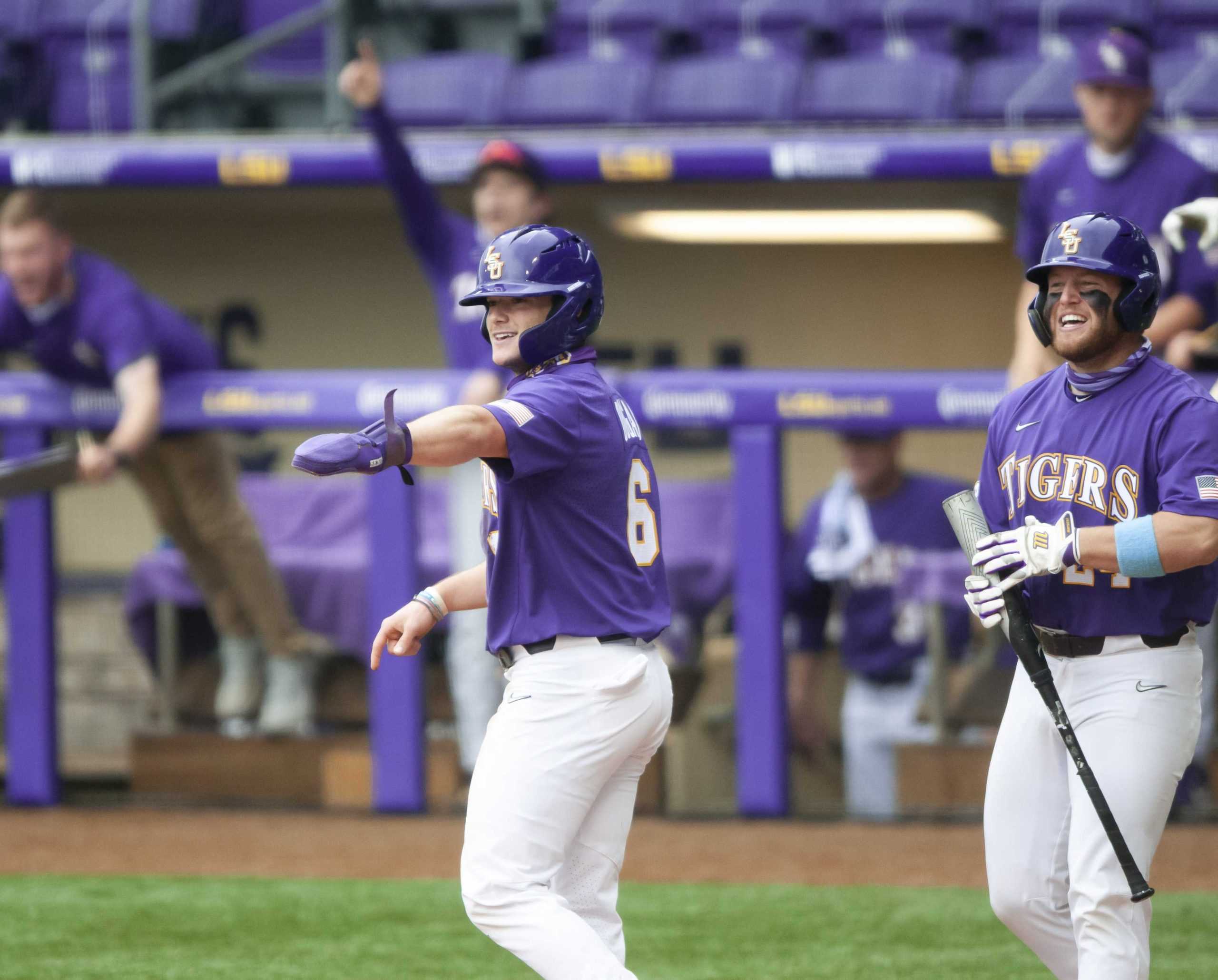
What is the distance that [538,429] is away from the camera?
296 cm

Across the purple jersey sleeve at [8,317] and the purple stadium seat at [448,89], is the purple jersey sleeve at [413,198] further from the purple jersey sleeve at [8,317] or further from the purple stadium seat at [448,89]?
the purple stadium seat at [448,89]

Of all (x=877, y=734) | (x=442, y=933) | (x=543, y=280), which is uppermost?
(x=543, y=280)

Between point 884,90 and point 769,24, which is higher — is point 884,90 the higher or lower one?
the lower one

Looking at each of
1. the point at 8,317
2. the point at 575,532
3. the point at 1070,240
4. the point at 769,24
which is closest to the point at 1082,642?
the point at 1070,240

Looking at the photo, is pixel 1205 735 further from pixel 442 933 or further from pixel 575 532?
pixel 575 532

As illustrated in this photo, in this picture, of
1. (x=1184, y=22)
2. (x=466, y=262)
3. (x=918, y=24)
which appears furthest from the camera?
(x=918, y=24)

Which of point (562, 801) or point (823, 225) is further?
point (823, 225)

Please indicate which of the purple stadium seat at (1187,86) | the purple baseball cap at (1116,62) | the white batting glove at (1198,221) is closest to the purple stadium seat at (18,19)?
the purple stadium seat at (1187,86)

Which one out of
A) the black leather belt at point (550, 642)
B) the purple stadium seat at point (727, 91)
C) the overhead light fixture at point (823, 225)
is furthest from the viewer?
the overhead light fixture at point (823, 225)

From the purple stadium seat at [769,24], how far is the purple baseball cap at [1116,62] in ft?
12.3

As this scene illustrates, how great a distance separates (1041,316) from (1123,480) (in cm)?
36

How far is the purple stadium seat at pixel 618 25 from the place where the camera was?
9133mm

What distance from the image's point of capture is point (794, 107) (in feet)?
27.0

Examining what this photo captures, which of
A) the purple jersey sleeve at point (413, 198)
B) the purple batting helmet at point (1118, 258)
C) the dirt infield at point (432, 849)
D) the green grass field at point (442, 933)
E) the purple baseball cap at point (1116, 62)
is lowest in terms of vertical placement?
the dirt infield at point (432, 849)
